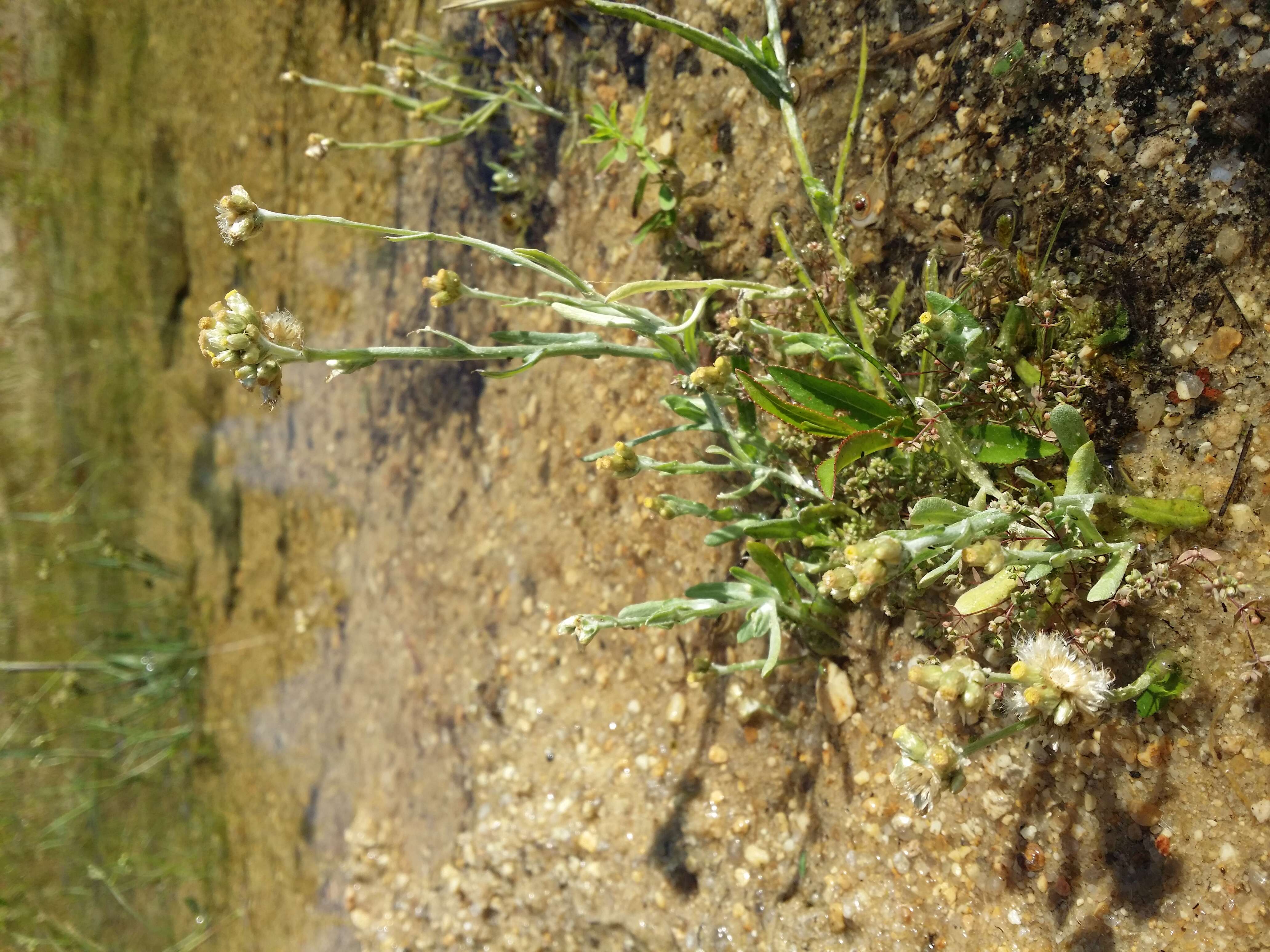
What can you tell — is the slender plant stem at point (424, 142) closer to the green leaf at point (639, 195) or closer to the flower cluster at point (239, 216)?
the green leaf at point (639, 195)

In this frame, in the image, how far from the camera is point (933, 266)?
1.73m

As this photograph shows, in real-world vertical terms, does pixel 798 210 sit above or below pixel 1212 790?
above

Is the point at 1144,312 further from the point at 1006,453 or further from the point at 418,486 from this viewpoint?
the point at 418,486

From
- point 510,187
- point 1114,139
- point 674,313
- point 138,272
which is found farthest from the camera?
point 138,272

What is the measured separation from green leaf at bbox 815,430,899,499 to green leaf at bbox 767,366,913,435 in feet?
0.12

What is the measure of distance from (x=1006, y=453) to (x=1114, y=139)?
23.1 inches

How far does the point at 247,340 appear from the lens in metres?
1.36

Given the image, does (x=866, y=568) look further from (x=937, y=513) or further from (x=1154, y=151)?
(x=1154, y=151)

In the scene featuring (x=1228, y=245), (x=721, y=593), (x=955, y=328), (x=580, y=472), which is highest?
(x=1228, y=245)

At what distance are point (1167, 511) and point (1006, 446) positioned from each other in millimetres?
274

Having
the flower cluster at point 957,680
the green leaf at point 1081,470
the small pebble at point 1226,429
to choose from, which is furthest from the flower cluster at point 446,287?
the small pebble at point 1226,429

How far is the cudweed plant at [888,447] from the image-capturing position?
1.40 meters

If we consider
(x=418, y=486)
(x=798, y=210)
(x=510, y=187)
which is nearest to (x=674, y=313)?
(x=798, y=210)

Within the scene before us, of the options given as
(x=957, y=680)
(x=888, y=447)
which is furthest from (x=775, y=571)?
(x=957, y=680)
